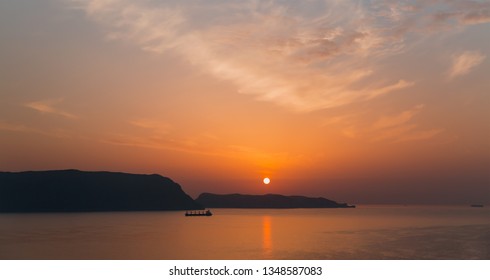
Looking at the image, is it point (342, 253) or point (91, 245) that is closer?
point (342, 253)

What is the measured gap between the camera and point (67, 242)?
89375 millimetres
